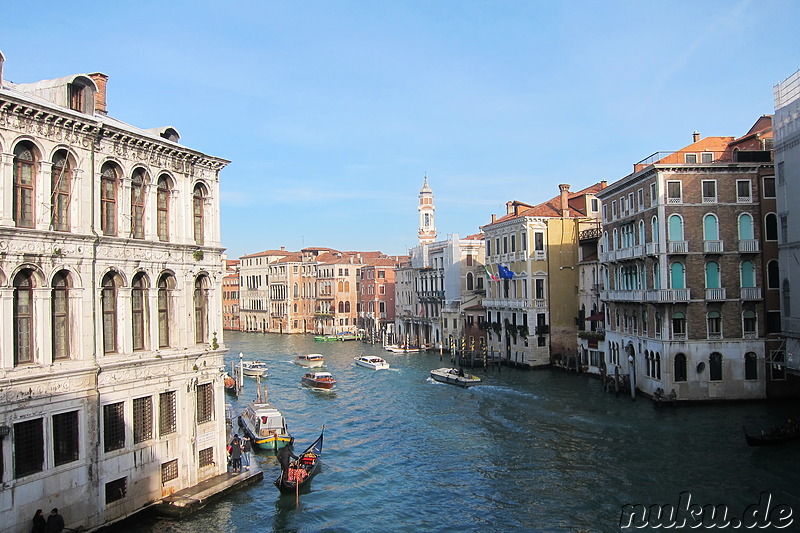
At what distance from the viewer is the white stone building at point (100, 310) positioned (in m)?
12.1

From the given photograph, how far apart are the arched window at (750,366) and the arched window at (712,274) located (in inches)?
118

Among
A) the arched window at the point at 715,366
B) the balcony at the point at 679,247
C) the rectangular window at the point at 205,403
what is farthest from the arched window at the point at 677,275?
the rectangular window at the point at 205,403

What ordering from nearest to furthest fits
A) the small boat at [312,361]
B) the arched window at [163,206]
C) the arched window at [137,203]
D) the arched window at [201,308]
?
the arched window at [137,203] → the arched window at [163,206] → the arched window at [201,308] → the small boat at [312,361]

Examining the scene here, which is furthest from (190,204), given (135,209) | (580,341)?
(580,341)

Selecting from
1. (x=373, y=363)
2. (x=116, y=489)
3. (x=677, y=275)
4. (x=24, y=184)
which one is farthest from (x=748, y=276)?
(x=24, y=184)

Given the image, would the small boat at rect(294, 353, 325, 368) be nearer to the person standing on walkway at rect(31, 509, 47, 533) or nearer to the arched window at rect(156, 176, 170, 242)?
the arched window at rect(156, 176, 170, 242)

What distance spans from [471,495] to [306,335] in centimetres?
6122

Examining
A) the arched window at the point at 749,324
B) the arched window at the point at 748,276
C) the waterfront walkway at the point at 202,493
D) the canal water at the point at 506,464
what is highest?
the arched window at the point at 748,276

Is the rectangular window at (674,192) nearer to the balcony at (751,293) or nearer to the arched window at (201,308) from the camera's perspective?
the balcony at (751,293)

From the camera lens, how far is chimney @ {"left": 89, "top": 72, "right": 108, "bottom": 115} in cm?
1639

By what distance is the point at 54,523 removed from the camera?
12031 mm

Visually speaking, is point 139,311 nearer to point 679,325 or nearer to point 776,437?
point 776,437

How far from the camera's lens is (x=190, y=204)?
1606 cm

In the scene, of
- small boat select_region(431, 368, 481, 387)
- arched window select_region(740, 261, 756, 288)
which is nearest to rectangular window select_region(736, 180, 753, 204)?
arched window select_region(740, 261, 756, 288)
